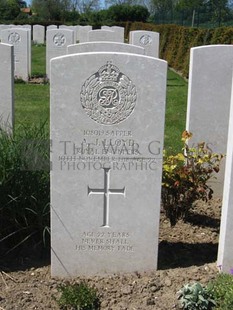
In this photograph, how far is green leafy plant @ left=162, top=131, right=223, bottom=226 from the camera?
392 centimetres

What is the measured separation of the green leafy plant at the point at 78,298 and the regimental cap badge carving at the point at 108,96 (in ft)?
3.42

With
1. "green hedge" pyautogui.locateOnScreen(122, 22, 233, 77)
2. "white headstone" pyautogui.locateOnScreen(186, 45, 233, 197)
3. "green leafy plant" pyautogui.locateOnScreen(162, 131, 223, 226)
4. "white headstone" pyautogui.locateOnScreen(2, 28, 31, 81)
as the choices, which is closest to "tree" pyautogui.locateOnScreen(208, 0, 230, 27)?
"green hedge" pyautogui.locateOnScreen(122, 22, 233, 77)

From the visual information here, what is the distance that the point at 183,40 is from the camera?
16375mm

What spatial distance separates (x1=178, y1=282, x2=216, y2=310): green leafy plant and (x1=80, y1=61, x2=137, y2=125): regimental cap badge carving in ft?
3.66

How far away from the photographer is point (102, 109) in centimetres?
306

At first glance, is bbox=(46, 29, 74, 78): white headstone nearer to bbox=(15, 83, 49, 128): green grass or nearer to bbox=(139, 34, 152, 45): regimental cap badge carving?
bbox=(15, 83, 49, 128): green grass

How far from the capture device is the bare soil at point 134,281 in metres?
3.03

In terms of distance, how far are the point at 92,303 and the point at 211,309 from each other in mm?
709

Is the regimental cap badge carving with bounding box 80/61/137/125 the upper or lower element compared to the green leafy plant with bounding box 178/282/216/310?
upper

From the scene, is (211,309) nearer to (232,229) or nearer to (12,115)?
(232,229)

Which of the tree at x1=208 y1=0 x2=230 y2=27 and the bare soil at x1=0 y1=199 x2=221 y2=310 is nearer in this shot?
the bare soil at x1=0 y1=199 x2=221 y2=310

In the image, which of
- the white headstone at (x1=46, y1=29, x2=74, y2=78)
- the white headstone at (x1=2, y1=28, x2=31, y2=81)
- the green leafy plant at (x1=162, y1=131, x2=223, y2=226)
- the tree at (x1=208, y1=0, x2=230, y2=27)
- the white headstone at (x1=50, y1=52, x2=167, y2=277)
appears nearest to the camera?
the white headstone at (x1=50, y1=52, x2=167, y2=277)

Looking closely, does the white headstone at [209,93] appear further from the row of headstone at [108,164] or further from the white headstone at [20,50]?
the white headstone at [20,50]

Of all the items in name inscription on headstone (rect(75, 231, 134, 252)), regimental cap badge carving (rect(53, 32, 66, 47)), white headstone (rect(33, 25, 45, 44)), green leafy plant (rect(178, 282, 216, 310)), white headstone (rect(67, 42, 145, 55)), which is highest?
white headstone (rect(33, 25, 45, 44))
